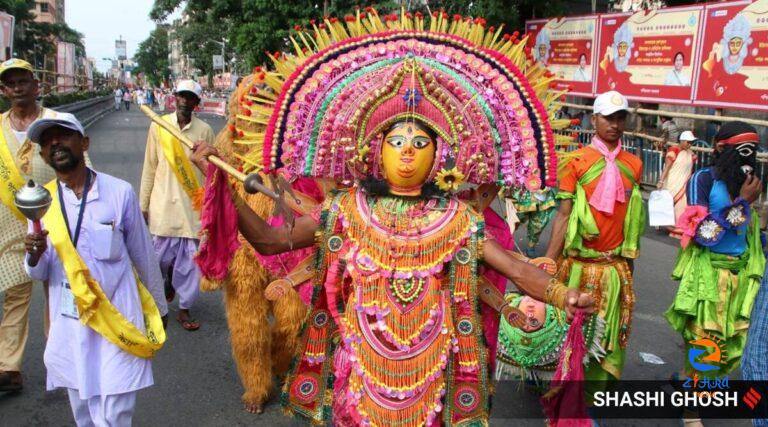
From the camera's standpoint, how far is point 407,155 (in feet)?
8.71

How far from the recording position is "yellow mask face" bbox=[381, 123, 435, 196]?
8.73ft

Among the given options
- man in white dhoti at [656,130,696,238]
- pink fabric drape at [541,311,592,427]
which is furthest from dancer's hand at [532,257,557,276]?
man in white dhoti at [656,130,696,238]

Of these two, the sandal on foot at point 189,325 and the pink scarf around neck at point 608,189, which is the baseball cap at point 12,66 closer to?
the sandal on foot at point 189,325

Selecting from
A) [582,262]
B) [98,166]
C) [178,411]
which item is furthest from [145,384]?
[98,166]

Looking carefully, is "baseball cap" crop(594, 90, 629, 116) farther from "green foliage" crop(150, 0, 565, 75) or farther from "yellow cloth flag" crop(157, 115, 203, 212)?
"green foliage" crop(150, 0, 565, 75)

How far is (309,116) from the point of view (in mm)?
2807

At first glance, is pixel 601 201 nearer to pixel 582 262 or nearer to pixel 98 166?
pixel 582 262

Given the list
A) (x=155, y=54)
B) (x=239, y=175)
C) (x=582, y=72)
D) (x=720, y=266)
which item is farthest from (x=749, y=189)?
(x=155, y=54)

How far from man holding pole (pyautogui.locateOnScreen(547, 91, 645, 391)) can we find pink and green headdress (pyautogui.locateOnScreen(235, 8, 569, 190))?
1084mm

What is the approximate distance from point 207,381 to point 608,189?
298cm

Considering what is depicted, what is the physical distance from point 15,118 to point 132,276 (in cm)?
173

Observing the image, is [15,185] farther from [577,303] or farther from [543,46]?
[543,46]

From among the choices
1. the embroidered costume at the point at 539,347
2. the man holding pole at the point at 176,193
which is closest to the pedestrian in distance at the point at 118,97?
the man holding pole at the point at 176,193

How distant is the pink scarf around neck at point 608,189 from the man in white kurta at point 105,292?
101 inches
